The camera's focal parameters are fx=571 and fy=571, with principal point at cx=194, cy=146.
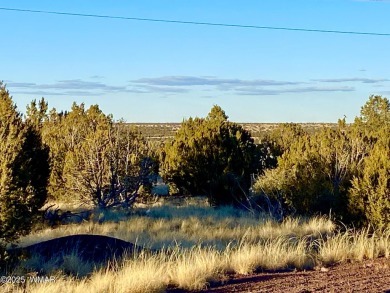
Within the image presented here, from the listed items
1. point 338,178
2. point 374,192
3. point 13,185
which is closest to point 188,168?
point 338,178

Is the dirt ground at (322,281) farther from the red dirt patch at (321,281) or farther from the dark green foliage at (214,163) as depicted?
the dark green foliage at (214,163)

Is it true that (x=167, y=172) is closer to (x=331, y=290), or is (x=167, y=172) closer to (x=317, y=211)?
(x=317, y=211)

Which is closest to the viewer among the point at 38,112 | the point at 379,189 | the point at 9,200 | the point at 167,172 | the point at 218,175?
the point at 9,200

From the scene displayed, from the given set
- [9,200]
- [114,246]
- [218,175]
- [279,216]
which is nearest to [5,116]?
[9,200]

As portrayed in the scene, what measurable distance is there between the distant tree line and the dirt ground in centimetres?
354

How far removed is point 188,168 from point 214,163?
116cm

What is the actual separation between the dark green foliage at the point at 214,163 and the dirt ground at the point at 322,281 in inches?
429

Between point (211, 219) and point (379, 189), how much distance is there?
4.99m

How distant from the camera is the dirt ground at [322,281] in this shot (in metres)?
8.27

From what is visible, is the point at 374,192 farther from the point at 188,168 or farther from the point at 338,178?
the point at 188,168

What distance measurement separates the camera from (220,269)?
963 centimetres

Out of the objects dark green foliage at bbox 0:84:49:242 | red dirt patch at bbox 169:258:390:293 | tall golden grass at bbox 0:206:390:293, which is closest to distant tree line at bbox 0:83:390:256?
dark green foliage at bbox 0:84:49:242

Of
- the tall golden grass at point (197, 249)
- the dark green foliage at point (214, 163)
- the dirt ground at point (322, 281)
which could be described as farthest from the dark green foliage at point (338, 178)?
the dirt ground at point (322, 281)

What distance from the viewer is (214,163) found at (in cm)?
2189
